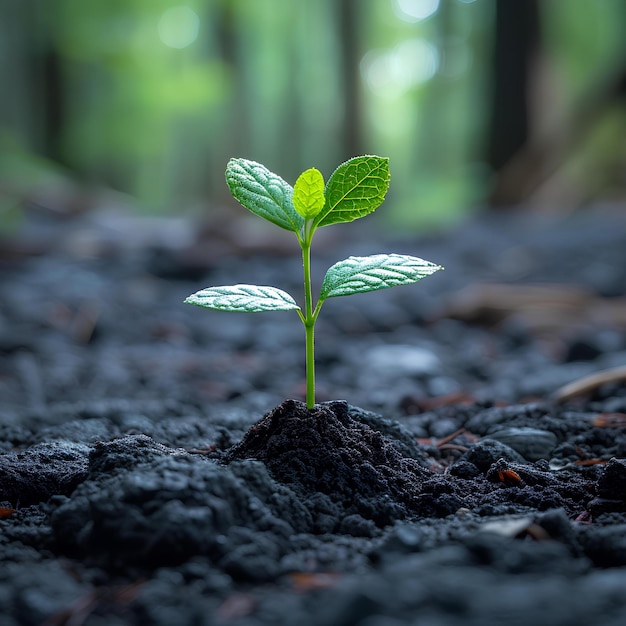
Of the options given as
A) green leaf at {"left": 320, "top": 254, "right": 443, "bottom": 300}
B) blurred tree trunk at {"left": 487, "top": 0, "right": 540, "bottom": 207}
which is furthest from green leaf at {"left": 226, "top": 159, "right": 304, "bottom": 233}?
blurred tree trunk at {"left": 487, "top": 0, "right": 540, "bottom": 207}

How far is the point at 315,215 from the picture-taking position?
50.0 inches

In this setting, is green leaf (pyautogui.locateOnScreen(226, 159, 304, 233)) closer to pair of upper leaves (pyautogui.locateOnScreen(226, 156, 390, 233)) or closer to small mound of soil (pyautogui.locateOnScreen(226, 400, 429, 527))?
pair of upper leaves (pyautogui.locateOnScreen(226, 156, 390, 233))

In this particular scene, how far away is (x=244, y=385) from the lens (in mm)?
2680

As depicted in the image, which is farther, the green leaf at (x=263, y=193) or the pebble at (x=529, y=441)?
the pebble at (x=529, y=441)

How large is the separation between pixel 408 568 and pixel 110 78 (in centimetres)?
1262

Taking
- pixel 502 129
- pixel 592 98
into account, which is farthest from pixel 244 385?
pixel 502 129

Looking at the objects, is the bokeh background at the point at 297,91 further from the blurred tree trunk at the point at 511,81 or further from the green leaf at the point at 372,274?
the green leaf at the point at 372,274

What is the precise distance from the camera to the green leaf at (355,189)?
1.25 m

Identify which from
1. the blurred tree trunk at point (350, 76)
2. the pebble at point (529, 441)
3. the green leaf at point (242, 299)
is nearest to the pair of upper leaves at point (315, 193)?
the green leaf at point (242, 299)

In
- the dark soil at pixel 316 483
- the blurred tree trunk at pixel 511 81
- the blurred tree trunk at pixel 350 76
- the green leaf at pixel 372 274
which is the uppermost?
the blurred tree trunk at pixel 350 76

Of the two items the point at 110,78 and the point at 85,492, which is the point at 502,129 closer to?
the point at 110,78

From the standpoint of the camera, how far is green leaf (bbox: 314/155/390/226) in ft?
4.10

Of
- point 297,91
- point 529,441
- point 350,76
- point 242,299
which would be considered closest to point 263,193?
point 242,299

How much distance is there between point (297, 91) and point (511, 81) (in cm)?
1104
